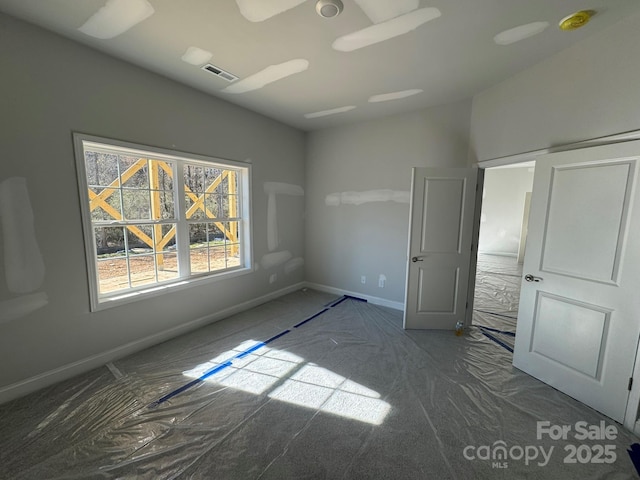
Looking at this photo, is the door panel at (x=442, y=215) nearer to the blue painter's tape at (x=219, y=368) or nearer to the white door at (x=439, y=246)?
the white door at (x=439, y=246)

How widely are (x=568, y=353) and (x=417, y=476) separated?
1.71 meters

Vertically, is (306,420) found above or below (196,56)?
below

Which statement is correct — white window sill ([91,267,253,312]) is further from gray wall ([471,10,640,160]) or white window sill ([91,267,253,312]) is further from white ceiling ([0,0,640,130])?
gray wall ([471,10,640,160])

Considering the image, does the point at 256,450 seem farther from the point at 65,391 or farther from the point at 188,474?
the point at 65,391

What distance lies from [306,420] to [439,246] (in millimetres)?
2405

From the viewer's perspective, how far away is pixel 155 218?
2.88m

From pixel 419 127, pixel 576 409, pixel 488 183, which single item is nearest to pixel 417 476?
pixel 576 409

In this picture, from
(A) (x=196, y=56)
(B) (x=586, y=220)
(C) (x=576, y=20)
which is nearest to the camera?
(C) (x=576, y=20)

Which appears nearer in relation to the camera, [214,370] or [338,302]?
[214,370]

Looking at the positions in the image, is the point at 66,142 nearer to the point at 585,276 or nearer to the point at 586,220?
the point at 586,220

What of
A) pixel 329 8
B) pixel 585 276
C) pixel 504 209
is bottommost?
pixel 585 276

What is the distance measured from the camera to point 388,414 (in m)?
1.89

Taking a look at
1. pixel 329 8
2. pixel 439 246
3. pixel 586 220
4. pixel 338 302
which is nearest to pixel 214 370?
pixel 338 302

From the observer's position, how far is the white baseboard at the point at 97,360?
2.01 metres
